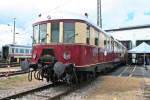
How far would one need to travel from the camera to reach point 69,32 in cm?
1221

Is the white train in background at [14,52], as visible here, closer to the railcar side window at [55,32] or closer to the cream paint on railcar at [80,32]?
the railcar side window at [55,32]

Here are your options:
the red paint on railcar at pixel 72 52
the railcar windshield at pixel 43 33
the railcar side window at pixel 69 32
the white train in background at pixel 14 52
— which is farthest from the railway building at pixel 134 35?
the railcar side window at pixel 69 32

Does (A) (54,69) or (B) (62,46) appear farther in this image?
(B) (62,46)

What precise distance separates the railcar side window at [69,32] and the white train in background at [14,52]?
3234 centimetres

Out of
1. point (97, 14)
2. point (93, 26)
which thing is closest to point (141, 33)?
point (97, 14)

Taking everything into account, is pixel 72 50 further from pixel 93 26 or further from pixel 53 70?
pixel 93 26

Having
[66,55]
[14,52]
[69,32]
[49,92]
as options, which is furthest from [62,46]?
[14,52]

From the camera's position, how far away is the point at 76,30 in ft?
40.0

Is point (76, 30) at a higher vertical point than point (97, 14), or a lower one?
lower

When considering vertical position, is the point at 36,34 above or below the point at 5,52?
above

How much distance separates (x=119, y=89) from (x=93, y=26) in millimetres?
3239

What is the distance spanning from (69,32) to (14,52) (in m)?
33.2

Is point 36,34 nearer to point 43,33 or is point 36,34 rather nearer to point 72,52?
point 43,33

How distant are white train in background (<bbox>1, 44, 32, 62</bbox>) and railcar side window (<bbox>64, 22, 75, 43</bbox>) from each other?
32.3 meters
